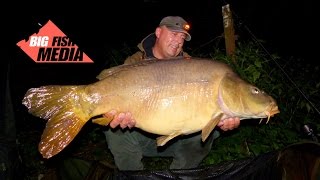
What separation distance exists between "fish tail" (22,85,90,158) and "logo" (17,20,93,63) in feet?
29.8

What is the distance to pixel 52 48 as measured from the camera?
12273 millimetres

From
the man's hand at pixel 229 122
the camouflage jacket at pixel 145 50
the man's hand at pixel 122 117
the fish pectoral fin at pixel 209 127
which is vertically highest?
A: the camouflage jacket at pixel 145 50

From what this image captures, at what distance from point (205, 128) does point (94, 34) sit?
40.4 feet

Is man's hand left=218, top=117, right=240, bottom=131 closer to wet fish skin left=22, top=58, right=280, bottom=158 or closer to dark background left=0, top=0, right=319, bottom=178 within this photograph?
wet fish skin left=22, top=58, right=280, bottom=158

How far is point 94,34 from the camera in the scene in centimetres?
1421

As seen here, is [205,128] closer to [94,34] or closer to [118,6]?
[94,34]

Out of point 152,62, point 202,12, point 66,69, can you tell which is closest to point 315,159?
point 152,62

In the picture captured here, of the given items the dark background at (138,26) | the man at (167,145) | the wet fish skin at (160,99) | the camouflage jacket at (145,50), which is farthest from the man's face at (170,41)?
the dark background at (138,26)

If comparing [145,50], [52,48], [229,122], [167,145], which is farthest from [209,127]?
[52,48]

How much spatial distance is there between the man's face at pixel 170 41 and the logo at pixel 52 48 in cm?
850

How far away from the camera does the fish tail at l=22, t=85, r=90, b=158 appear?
236cm

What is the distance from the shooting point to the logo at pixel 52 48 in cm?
1143

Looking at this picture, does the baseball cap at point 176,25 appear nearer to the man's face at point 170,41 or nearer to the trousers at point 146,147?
the man's face at point 170,41

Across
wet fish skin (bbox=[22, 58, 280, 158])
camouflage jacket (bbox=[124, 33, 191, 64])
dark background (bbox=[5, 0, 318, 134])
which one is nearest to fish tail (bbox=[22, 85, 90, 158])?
wet fish skin (bbox=[22, 58, 280, 158])
